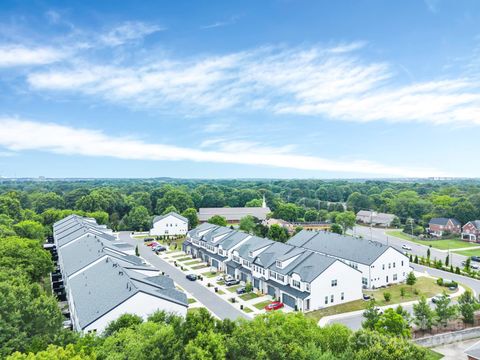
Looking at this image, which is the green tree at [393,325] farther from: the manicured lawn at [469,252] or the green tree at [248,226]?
the green tree at [248,226]

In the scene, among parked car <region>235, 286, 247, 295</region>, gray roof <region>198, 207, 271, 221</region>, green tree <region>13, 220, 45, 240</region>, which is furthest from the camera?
gray roof <region>198, 207, 271, 221</region>

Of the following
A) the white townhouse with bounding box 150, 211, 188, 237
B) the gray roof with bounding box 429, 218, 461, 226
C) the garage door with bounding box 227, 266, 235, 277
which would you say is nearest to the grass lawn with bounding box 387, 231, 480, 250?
the gray roof with bounding box 429, 218, 461, 226

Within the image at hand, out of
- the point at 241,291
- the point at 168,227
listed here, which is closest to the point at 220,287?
the point at 241,291

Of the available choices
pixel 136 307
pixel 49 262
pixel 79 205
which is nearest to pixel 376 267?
pixel 136 307

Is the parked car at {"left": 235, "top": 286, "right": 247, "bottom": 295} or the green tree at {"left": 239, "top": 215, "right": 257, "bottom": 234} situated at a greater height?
the green tree at {"left": 239, "top": 215, "right": 257, "bottom": 234}

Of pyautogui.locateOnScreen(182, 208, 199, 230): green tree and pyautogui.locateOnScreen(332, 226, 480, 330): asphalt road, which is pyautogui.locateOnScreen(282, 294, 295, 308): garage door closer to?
pyautogui.locateOnScreen(332, 226, 480, 330): asphalt road

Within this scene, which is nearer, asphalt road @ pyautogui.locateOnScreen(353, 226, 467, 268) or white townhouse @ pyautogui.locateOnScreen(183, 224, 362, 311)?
white townhouse @ pyautogui.locateOnScreen(183, 224, 362, 311)

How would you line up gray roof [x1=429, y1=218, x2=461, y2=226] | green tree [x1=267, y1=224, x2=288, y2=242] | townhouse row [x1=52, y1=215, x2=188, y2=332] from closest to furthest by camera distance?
1. townhouse row [x1=52, y1=215, x2=188, y2=332]
2. green tree [x1=267, y1=224, x2=288, y2=242]
3. gray roof [x1=429, y1=218, x2=461, y2=226]
